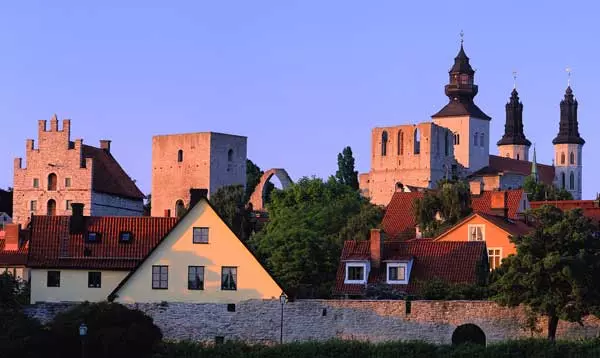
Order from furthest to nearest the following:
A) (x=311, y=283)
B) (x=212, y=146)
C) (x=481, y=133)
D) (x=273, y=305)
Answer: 1. (x=481, y=133)
2. (x=212, y=146)
3. (x=311, y=283)
4. (x=273, y=305)

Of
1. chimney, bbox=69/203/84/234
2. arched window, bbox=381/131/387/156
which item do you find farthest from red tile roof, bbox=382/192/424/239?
arched window, bbox=381/131/387/156

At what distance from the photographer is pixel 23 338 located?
49438 mm

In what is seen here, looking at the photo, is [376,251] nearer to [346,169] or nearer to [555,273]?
[555,273]

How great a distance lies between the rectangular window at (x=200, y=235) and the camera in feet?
181

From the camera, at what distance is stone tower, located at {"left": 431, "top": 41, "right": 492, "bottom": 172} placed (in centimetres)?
15562

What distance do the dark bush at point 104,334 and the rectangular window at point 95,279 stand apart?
220 inches

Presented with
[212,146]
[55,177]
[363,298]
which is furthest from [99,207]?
[363,298]

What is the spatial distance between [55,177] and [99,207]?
5.03 m

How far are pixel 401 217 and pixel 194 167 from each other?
41.1 meters

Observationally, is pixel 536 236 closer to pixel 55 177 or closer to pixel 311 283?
pixel 311 283

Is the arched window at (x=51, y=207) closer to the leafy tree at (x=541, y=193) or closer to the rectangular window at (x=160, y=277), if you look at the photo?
the leafy tree at (x=541, y=193)

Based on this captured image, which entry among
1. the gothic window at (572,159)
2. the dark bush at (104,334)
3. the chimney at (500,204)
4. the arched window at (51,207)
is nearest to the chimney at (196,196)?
the dark bush at (104,334)

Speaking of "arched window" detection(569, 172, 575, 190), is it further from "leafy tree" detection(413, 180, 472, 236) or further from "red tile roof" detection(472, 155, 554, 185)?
"leafy tree" detection(413, 180, 472, 236)

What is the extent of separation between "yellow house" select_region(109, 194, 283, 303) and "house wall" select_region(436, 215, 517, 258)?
1054 centimetres
